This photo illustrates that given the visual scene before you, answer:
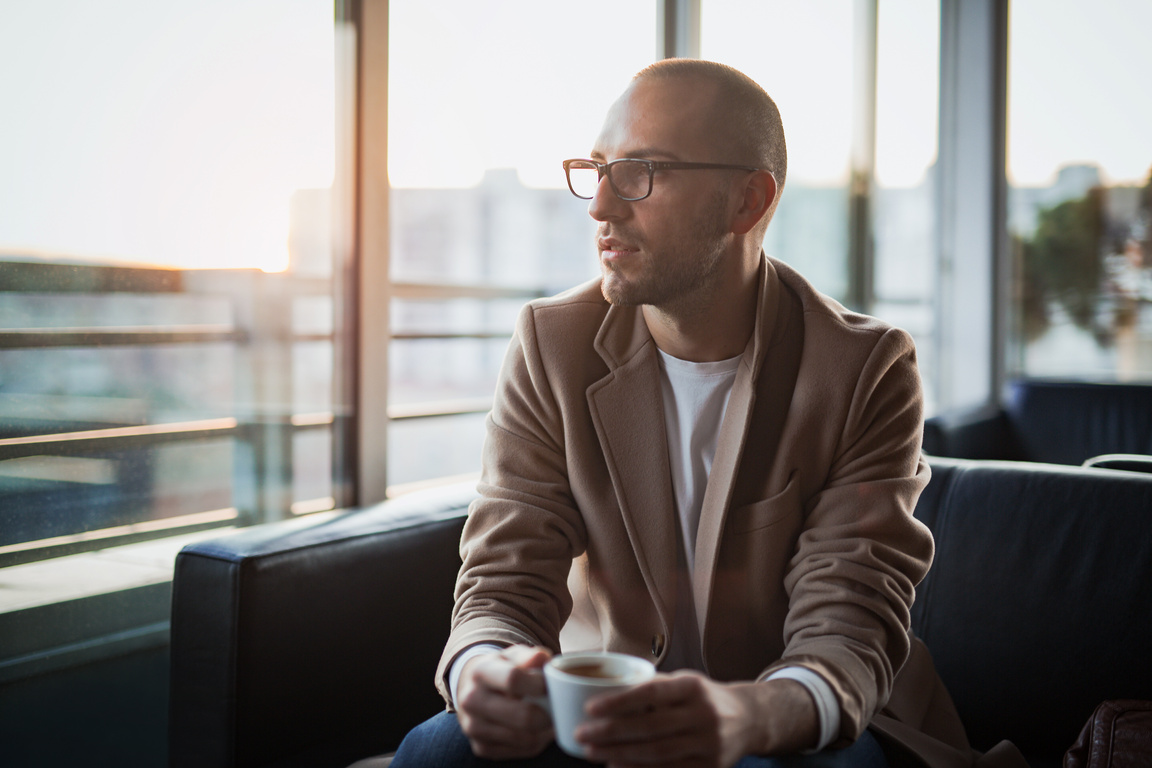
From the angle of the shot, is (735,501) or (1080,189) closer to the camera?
(735,501)

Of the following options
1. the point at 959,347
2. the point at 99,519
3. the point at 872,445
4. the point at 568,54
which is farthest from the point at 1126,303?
the point at 99,519

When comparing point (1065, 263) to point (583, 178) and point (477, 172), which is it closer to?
point (477, 172)

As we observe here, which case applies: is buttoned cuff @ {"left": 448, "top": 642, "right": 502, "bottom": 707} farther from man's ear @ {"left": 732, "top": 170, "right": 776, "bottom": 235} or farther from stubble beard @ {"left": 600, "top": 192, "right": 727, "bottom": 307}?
man's ear @ {"left": 732, "top": 170, "right": 776, "bottom": 235}

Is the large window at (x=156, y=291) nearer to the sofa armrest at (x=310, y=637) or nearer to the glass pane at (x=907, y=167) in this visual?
the sofa armrest at (x=310, y=637)

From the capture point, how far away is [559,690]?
0.83m

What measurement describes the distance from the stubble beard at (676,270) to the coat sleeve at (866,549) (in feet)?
0.96

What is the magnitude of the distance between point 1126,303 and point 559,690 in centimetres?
477

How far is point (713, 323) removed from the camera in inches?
58.4

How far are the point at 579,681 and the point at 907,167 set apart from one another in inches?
186

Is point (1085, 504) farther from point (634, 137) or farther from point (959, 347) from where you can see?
point (959, 347)

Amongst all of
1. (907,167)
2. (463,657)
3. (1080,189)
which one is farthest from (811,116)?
(463,657)

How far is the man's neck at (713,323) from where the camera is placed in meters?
1.47

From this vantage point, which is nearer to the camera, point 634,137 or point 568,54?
point 634,137

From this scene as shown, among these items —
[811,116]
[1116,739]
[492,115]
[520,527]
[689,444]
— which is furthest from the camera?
[811,116]
